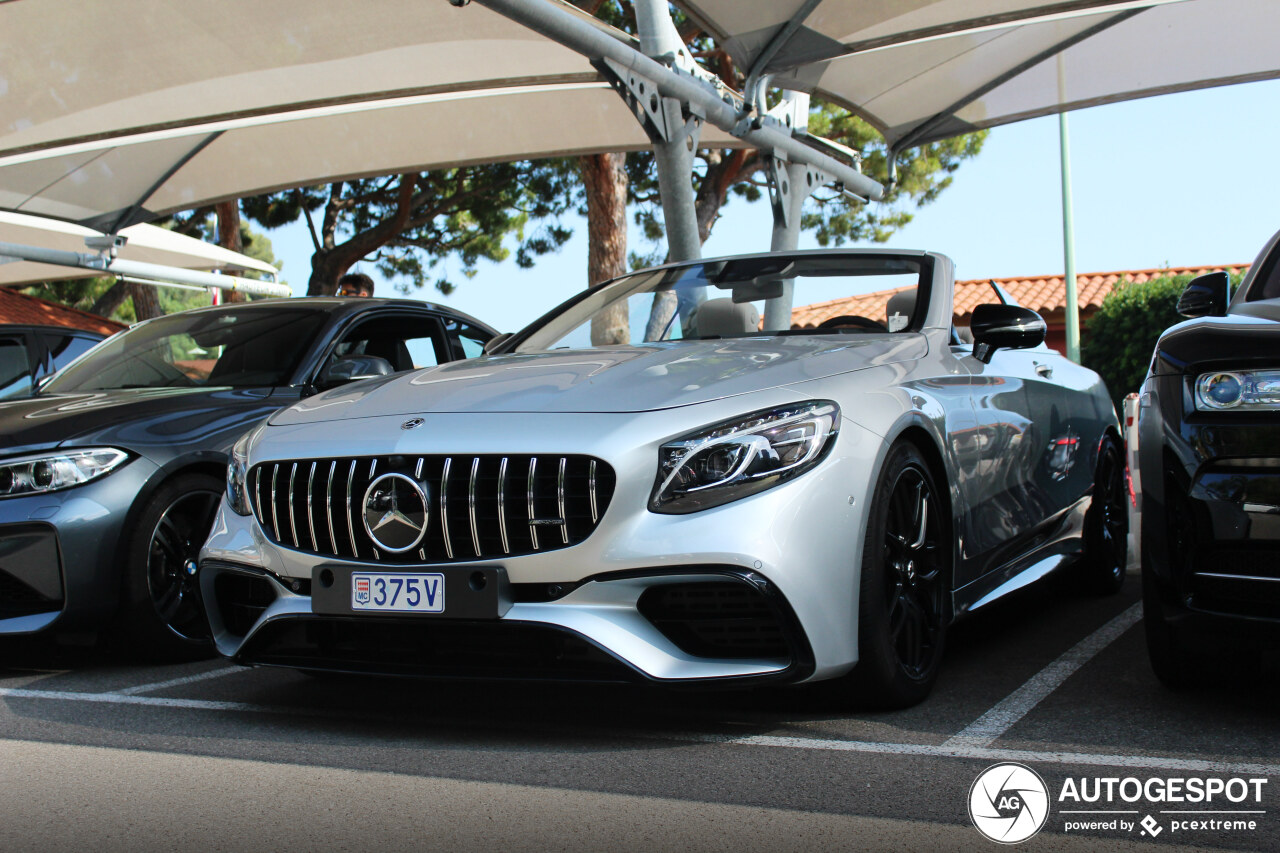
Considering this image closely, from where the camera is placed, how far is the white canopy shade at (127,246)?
48.1ft

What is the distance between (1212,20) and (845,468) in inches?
345

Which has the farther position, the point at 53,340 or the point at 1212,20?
the point at 1212,20

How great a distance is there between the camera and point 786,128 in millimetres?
10836

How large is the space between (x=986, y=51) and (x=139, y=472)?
27.1 feet

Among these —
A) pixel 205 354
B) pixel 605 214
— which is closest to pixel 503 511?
pixel 205 354

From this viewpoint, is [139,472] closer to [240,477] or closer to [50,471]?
[50,471]

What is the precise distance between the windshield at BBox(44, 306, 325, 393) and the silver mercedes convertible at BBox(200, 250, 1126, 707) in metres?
1.79

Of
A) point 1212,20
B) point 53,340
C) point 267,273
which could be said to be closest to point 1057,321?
point 267,273

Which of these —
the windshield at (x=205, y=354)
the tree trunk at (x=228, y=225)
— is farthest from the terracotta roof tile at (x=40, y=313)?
the windshield at (x=205, y=354)

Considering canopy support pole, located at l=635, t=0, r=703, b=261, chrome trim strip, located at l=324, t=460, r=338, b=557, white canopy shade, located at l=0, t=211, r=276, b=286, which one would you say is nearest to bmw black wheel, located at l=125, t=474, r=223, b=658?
chrome trim strip, located at l=324, t=460, r=338, b=557

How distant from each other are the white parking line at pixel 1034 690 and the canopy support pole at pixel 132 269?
12190 mm

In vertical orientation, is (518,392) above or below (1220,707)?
above

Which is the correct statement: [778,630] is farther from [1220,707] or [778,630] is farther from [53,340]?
[53,340]

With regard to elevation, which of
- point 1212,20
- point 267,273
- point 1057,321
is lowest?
point 1057,321
